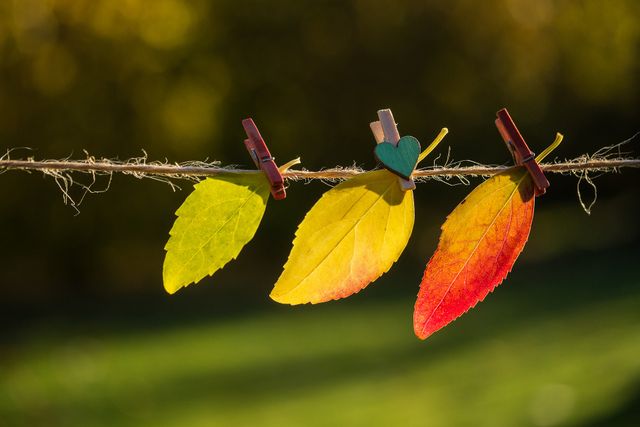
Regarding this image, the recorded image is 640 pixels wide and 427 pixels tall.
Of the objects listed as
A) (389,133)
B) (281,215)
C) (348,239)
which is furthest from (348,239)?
(281,215)

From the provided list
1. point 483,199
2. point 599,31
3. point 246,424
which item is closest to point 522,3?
point 599,31

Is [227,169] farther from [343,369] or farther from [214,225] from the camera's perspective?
[343,369]

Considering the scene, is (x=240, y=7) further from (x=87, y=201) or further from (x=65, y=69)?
(x=87, y=201)

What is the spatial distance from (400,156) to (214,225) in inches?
7.3

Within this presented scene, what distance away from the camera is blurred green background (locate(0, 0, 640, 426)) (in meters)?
3.40

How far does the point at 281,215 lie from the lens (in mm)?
4715

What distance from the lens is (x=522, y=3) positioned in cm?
480

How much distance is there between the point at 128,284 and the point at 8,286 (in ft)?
2.13

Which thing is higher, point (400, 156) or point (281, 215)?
point (281, 215)

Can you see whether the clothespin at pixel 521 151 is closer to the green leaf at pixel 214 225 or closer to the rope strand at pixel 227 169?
the rope strand at pixel 227 169

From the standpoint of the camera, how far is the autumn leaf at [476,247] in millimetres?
788

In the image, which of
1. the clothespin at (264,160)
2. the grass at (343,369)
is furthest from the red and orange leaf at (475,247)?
the grass at (343,369)

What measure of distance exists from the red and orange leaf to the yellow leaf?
4cm

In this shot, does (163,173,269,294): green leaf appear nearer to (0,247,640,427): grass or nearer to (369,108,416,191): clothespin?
(369,108,416,191): clothespin
